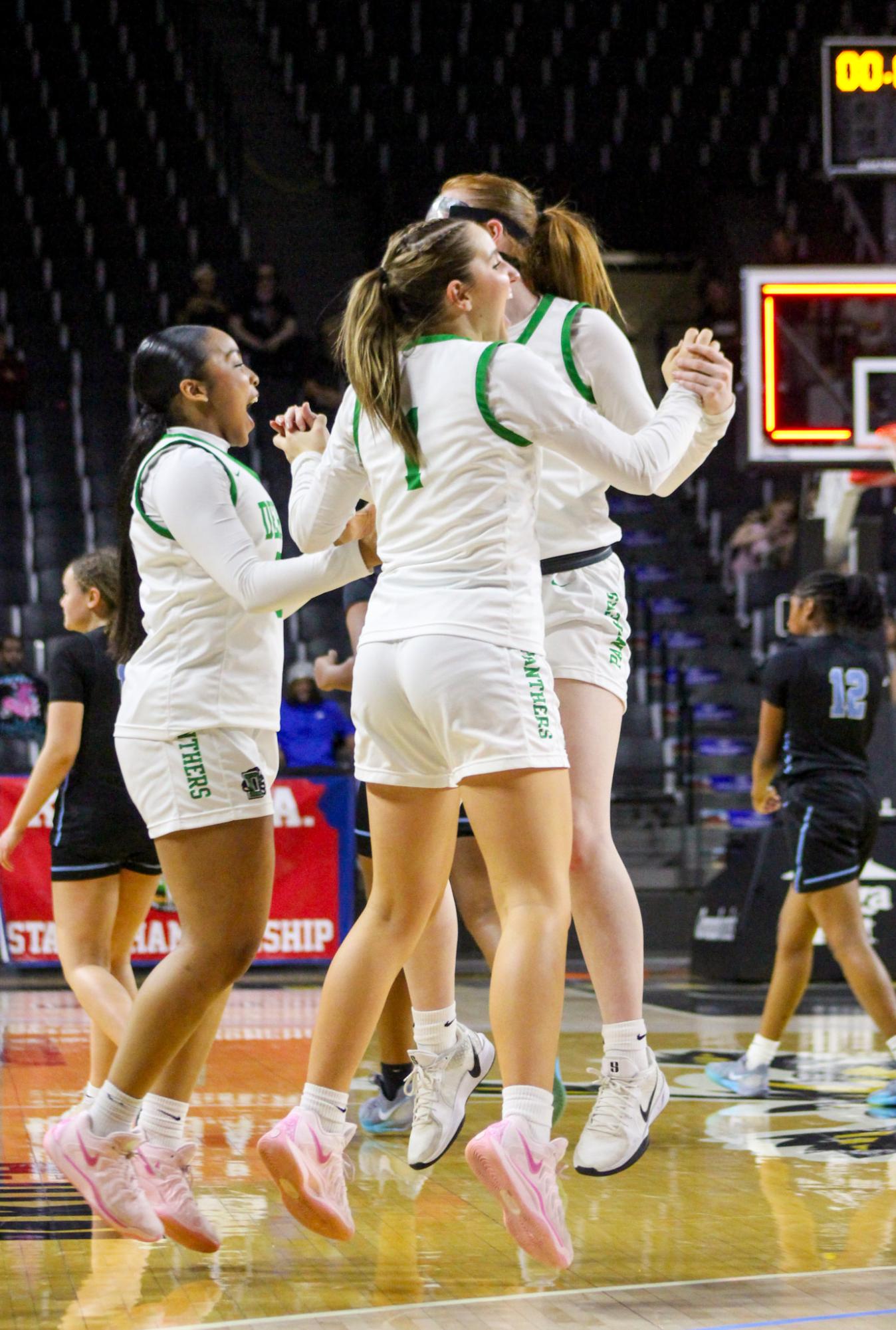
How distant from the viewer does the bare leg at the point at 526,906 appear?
2.91 m

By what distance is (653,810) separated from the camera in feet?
37.9

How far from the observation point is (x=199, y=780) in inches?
127

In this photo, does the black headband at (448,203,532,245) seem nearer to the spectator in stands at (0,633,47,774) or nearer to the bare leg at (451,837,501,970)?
the bare leg at (451,837,501,970)

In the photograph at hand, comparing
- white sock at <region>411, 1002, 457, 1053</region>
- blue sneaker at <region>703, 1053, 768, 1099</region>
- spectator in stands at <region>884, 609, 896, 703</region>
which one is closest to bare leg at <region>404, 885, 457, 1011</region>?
white sock at <region>411, 1002, 457, 1053</region>

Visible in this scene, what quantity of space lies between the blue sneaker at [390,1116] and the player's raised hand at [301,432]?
202 cm

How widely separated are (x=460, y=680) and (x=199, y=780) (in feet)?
2.14

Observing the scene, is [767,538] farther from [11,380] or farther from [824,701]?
[824,701]

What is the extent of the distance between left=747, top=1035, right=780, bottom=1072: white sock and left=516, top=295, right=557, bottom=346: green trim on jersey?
2.80m

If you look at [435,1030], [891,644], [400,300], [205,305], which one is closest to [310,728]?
[891,644]

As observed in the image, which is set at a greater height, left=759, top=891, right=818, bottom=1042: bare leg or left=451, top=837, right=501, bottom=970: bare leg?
left=451, top=837, right=501, bottom=970: bare leg

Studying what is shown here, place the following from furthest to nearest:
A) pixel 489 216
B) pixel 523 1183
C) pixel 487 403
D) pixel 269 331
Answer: pixel 269 331 < pixel 489 216 < pixel 487 403 < pixel 523 1183

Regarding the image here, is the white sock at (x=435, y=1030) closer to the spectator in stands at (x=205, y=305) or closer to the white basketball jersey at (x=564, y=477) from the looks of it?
the white basketball jersey at (x=564, y=477)

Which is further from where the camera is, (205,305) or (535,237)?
(205,305)

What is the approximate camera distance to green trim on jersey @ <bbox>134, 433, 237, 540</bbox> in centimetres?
331
